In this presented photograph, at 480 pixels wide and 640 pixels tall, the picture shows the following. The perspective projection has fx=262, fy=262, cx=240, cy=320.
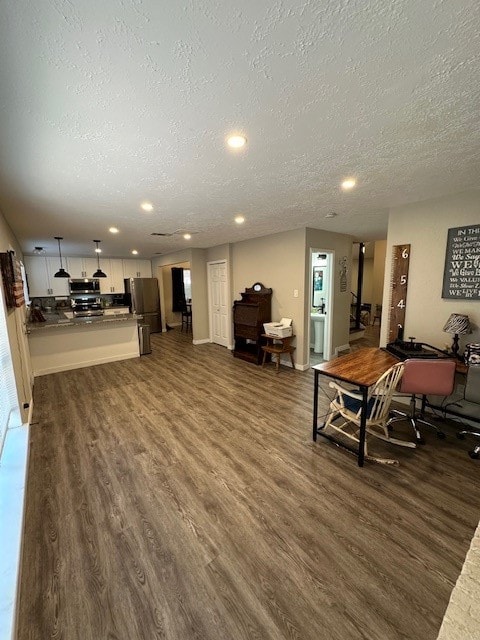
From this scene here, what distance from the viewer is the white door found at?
20.1 feet

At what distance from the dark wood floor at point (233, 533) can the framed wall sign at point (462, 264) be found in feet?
5.09

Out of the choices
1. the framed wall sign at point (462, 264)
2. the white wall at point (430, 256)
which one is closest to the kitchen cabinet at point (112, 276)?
the white wall at point (430, 256)

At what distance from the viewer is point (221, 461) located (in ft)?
7.73

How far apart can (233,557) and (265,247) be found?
4540 mm

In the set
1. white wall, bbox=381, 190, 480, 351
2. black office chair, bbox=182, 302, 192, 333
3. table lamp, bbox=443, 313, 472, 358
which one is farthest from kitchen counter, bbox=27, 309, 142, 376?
table lamp, bbox=443, 313, 472, 358

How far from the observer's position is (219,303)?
639 centimetres

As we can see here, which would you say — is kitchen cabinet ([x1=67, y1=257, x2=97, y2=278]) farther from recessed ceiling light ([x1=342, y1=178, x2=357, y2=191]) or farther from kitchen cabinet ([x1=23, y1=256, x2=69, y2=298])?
recessed ceiling light ([x1=342, y1=178, x2=357, y2=191])

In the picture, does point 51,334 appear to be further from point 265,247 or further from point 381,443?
point 381,443

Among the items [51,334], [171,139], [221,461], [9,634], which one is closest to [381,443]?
[221,461]

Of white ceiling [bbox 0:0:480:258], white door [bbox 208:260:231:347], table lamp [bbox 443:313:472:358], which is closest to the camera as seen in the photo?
white ceiling [bbox 0:0:480:258]

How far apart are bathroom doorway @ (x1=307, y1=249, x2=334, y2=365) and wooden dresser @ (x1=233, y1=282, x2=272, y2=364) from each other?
0.87 metres

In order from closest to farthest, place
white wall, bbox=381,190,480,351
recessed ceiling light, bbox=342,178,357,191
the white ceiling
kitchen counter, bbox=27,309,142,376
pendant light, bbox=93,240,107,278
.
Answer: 1. the white ceiling
2. recessed ceiling light, bbox=342,178,357,191
3. white wall, bbox=381,190,480,351
4. kitchen counter, bbox=27,309,142,376
5. pendant light, bbox=93,240,107,278

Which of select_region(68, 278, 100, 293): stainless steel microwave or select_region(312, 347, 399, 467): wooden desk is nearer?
select_region(312, 347, 399, 467): wooden desk

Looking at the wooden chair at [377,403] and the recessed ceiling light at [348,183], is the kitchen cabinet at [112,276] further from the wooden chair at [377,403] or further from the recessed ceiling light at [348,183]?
the wooden chair at [377,403]
